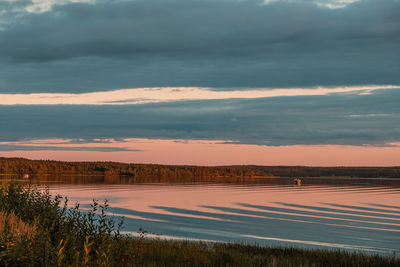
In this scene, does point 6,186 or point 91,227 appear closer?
point 91,227

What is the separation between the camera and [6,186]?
24953 mm

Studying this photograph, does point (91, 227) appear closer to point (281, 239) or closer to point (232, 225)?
point (281, 239)

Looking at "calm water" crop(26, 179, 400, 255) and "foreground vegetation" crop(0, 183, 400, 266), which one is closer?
"foreground vegetation" crop(0, 183, 400, 266)

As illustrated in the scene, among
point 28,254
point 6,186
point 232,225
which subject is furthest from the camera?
point 232,225

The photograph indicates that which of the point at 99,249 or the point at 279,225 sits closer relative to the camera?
the point at 99,249

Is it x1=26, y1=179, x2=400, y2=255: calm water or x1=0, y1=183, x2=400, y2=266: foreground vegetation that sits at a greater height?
x1=0, y1=183, x2=400, y2=266: foreground vegetation

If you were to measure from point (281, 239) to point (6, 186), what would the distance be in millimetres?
19234

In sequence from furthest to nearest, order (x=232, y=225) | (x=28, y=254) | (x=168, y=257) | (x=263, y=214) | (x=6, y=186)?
(x=263, y=214) → (x=232, y=225) → (x=6, y=186) → (x=168, y=257) → (x=28, y=254)

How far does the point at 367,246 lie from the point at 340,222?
1341 centimetres

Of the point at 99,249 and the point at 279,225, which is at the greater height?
the point at 99,249

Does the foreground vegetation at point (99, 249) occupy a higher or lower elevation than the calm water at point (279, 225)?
higher

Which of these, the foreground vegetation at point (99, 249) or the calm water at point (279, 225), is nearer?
the foreground vegetation at point (99, 249)

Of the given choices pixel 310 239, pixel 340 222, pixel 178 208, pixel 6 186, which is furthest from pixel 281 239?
pixel 178 208

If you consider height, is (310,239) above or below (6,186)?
below
